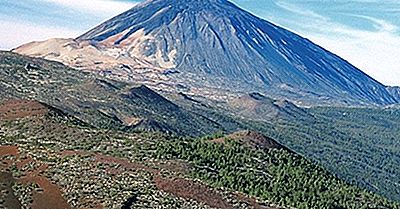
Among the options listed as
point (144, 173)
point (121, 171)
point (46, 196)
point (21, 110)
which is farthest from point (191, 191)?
point (21, 110)

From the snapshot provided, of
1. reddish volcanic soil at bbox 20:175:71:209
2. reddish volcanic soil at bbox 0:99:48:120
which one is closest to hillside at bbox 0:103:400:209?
reddish volcanic soil at bbox 20:175:71:209

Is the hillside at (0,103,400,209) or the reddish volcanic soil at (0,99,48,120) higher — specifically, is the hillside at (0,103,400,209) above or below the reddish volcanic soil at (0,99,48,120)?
below

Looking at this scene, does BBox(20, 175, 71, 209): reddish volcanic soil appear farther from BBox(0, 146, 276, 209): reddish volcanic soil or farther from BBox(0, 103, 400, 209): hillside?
BBox(0, 103, 400, 209): hillside

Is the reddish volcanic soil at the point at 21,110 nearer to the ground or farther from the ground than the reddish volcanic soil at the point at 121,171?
farther from the ground

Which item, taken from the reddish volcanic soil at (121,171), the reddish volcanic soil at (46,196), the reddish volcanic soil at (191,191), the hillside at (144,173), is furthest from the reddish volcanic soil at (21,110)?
the reddish volcanic soil at (191,191)

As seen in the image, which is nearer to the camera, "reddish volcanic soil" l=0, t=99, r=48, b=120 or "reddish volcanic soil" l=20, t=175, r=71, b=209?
"reddish volcanic soil" l=20, t=175, r=71, b=209

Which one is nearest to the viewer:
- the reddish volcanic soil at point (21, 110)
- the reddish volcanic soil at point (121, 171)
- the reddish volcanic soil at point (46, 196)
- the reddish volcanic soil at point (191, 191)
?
the reddish volcanic soil at point (46, 196)

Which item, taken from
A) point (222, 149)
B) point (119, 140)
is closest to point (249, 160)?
point (222, 149)

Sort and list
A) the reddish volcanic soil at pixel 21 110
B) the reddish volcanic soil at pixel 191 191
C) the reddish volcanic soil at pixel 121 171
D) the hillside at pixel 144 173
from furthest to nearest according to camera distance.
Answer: the reddish volcanic soil at pixel 21 110, the reddish volcanic soil at pixel 191 191, the hillside at pixel 144 173, the reddish volcanic soil at pixel 121 171

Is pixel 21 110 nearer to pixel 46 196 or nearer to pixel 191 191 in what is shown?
pixel 46 196

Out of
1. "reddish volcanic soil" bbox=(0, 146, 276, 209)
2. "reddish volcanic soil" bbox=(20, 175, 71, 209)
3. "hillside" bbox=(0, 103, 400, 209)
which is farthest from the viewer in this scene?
"hillside" bbox=(0, 103, 400, 209)

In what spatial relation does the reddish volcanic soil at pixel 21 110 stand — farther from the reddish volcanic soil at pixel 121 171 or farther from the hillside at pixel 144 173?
the reddish volcanic soil at pixel 121 171

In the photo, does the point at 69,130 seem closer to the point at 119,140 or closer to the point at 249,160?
the point at 119,140
